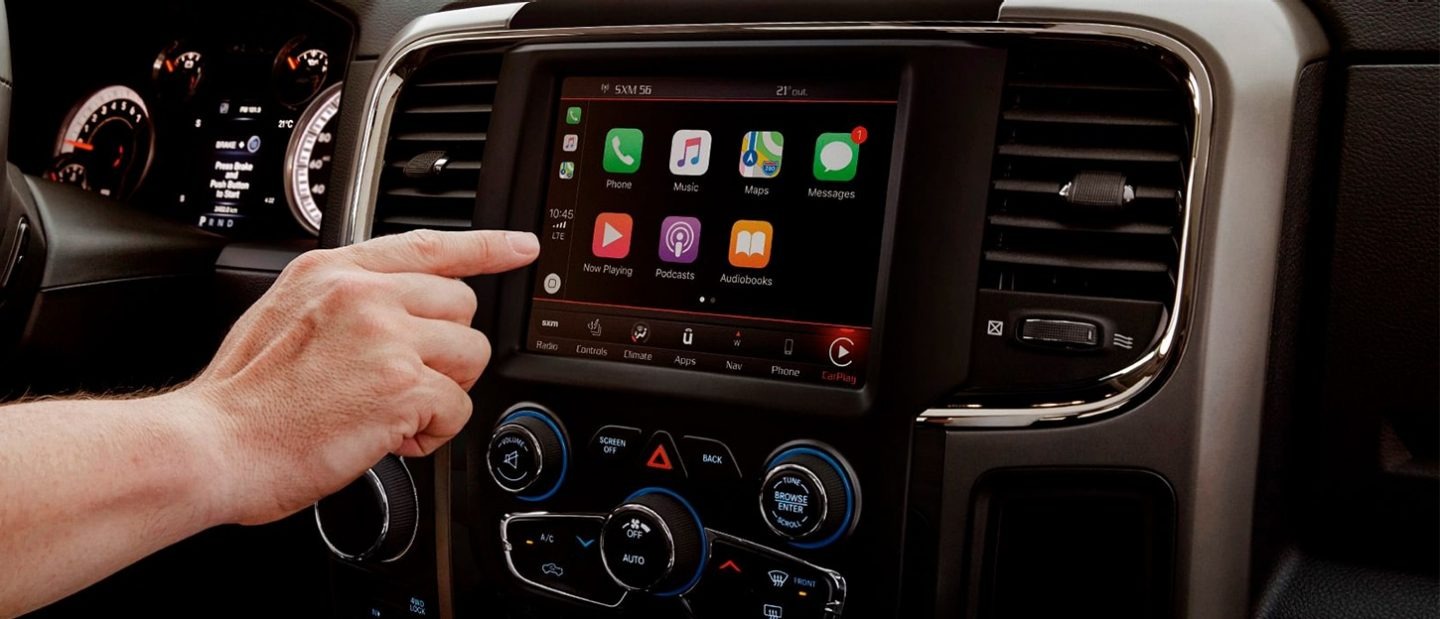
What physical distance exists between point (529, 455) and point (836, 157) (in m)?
0.38

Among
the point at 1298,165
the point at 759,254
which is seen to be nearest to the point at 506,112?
the point at 759,254

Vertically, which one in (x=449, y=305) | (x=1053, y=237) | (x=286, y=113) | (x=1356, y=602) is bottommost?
(x=1356, y=602)

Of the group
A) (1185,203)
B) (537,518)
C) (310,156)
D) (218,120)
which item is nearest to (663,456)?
(537,518)

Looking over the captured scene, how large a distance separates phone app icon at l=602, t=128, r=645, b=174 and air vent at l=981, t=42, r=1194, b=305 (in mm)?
317

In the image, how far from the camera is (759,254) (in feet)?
3.38

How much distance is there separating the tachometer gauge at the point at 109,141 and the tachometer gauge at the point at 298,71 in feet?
0.88

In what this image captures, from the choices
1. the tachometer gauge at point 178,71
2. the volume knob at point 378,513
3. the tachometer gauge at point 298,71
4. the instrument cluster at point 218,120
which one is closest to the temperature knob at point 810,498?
the volume knob at point 378,513

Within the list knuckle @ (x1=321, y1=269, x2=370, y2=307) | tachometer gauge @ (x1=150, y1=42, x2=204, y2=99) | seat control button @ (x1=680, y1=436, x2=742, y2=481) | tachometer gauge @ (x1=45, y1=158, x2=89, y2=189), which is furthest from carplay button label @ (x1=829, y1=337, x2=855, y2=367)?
tachometer gauge @ (x1=45, y1=158, x2=89, y2=189)

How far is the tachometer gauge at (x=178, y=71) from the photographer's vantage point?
176 centimetres

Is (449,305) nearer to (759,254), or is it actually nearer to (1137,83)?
(759,254)

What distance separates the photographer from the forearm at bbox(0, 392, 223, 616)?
83 centimetres

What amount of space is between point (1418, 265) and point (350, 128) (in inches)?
40.7

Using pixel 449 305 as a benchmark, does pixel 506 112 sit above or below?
above

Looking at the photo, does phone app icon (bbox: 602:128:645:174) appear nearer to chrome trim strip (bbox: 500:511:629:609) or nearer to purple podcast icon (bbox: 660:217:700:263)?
purple podcast icon (bbox: 660:217:700:263)
